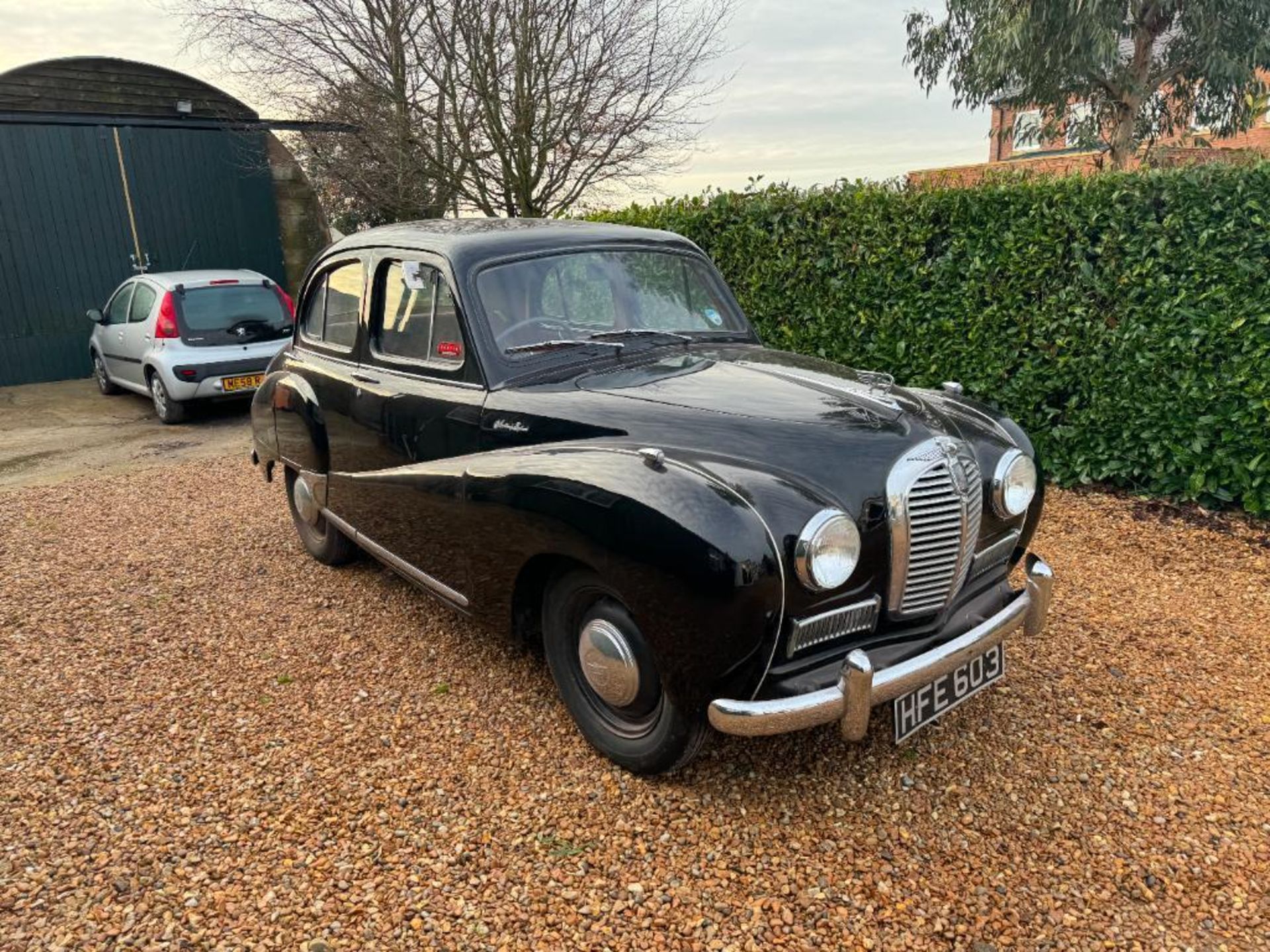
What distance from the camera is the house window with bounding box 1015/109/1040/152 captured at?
1831 centimetres

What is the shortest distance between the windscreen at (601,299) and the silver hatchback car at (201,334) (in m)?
6.26

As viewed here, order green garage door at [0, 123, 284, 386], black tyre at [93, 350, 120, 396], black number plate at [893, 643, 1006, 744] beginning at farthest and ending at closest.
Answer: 1. green garage door at [0, 123, 284, 386]
2. black tyre at [93, 350, 120, 396]
3. black number plate at [893, 643, 1006, 744]

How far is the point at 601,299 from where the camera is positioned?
3672 millimetres

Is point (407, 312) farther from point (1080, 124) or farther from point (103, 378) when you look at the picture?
point (1080, 124)

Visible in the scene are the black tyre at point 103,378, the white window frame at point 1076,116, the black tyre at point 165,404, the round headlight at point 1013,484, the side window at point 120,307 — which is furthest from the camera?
the white window frame at point 1076,116

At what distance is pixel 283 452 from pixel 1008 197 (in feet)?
16.9

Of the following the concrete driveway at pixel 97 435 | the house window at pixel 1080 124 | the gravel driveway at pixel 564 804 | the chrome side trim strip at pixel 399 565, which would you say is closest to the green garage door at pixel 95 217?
the concrete driveway at pixel 97 435

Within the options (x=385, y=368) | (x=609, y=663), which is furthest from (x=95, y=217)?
(x=609, y=663)

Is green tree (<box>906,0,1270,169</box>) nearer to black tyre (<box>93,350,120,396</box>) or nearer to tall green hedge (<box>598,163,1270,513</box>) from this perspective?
tall green hedge (<box>598,163,1270,513</box>)

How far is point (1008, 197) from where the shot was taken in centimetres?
566

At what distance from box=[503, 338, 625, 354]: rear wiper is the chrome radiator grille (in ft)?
4.60

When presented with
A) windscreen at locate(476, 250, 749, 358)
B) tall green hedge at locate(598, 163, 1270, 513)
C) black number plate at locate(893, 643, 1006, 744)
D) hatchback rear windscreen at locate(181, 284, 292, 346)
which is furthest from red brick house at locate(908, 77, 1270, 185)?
hatchback rear windscreen at locate(181, 284, 292, 346)

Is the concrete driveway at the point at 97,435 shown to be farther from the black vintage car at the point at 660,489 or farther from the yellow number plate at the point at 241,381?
the black vintage car at the point at 660,489

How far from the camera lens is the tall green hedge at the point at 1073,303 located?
15.8 ft
